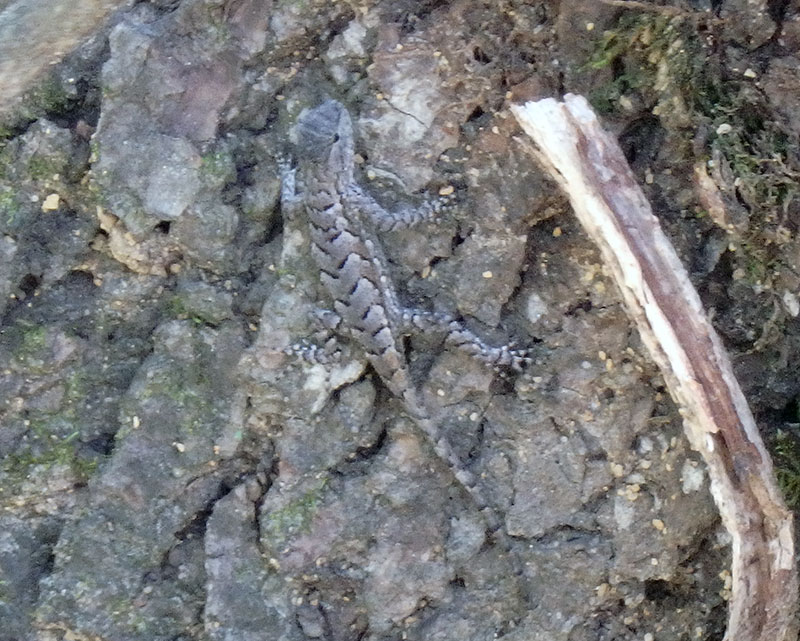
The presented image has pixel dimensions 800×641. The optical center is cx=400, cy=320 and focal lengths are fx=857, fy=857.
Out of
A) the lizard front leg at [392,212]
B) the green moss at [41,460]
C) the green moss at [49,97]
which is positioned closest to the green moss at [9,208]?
the green moss at [49,97]

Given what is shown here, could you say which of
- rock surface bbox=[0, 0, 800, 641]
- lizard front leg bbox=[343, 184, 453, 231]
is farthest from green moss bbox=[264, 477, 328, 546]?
lizard front leg bbox=[343, 184, 453, 231]

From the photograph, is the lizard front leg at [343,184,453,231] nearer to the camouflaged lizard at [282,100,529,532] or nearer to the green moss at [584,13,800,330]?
the camouflaged lizard at [282,100,529,532]

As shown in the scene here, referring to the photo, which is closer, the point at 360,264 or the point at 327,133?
the point at 327,133

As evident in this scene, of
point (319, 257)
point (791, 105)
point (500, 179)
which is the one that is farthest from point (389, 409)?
point (791, 105)

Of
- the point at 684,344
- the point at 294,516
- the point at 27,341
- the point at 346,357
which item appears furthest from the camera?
the point at 346,357

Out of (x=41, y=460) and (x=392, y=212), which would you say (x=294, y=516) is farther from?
(x=392, y=212)

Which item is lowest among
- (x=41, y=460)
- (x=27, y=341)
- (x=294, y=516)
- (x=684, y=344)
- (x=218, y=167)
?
(x=294, y=516)

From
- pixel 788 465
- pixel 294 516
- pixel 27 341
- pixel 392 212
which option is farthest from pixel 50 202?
pixel 788 465

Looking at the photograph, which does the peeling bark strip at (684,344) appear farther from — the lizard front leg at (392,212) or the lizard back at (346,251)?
the lizard back at (346,251)
